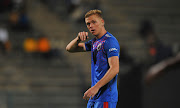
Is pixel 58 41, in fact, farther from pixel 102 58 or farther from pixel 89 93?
pixel 89 93

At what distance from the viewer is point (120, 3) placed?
15.0 meters

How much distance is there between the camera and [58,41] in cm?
1377

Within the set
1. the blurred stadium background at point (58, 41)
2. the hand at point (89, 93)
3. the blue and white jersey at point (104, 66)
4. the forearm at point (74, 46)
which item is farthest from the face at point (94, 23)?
the blurred stadium background at point (58, 41)

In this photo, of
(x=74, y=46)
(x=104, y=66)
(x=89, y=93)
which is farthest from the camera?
(x=74, y=46)

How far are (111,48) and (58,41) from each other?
34.4ft

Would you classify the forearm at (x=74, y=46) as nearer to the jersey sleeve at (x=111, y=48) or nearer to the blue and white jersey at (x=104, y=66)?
the blue and white jersey at (x=104, y=66)

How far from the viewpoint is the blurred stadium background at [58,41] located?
1208 cm

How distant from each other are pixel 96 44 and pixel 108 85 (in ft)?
1.59

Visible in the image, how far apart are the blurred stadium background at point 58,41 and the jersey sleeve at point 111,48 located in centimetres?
666

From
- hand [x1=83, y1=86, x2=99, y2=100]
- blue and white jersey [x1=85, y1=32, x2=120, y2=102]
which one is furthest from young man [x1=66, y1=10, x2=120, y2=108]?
hand [x1=83, y1=86, x2=99, y2=100]

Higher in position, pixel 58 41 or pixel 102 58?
pixel 58 41

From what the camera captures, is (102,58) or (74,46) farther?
(74,46)

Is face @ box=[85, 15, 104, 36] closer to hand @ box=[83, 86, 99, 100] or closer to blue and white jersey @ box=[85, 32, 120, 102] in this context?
blue and white jersey @ box=[85, 32, 120, 102]

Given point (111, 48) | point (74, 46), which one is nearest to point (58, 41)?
point (74, 46)
